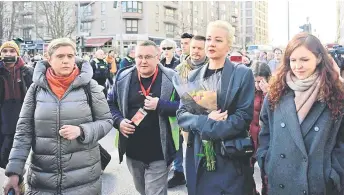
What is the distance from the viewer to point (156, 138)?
13.3 feet

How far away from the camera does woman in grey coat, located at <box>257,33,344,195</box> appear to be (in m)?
2.81

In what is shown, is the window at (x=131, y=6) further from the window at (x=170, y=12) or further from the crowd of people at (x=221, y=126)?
the crowd of people at (x=221, y=126)

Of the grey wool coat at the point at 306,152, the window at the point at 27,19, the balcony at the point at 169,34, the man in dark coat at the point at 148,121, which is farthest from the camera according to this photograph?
the window at the point at 27,19

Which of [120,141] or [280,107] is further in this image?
[120,141]

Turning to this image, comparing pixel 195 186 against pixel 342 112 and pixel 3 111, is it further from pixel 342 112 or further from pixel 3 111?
pixel 3 111

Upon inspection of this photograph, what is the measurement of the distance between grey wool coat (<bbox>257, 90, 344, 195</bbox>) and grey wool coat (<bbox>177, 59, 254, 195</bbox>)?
0.82ft

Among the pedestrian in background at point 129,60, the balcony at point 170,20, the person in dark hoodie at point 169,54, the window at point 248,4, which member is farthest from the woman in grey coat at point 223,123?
the window at point 248,4

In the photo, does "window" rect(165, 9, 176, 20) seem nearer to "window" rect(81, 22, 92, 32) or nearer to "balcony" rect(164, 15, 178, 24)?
"balcony" rect(164, 15, 178, 24)

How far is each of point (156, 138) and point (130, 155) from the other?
0.34 meters

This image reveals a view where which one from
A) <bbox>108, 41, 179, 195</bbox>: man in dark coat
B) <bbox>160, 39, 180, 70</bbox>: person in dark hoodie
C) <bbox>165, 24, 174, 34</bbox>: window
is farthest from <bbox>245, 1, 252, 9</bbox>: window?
<bbox>108, 41, 179, 195</bbox>: man in dark coat

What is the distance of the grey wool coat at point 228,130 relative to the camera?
3.05 meters

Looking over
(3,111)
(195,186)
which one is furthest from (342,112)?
(3,111)

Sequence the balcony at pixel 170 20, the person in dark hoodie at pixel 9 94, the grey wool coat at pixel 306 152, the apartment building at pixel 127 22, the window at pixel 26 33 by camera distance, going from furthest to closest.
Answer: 1. the window at pixel 26 33
2. the balcony at pixel 170 20
3. the apartment building at pixel 127 22
4. the person in dark hoodie at pixel 9 94
5. the grey wool coat at pixel 306 152

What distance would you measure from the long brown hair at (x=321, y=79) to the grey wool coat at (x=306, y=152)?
0.06 metres
